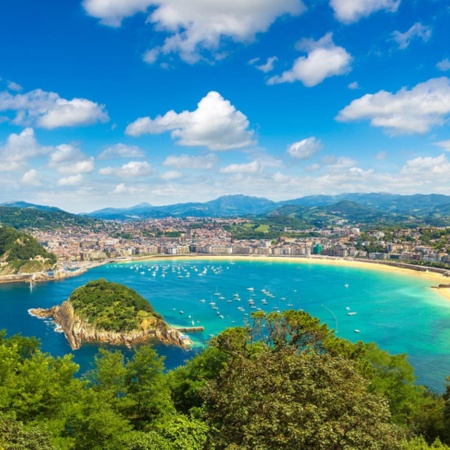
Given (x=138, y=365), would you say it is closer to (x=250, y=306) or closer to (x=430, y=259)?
(x=250, y=306)

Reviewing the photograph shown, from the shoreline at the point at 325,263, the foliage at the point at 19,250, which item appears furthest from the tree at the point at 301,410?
the foliage at the point at 19,250

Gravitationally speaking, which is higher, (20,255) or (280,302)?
(20,255)

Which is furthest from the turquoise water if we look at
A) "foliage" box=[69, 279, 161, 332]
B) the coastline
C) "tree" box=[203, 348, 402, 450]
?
"tree" box=[203, 348, 402, 450]

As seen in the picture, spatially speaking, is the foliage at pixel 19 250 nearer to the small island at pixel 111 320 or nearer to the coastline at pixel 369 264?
the coastline at pixel 369 264

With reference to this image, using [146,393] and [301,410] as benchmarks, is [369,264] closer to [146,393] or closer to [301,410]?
[146,393]

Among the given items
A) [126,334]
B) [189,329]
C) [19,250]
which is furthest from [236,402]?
[19,250]

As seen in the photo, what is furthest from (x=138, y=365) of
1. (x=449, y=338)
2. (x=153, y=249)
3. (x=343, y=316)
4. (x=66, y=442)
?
(x=153, y=249)
